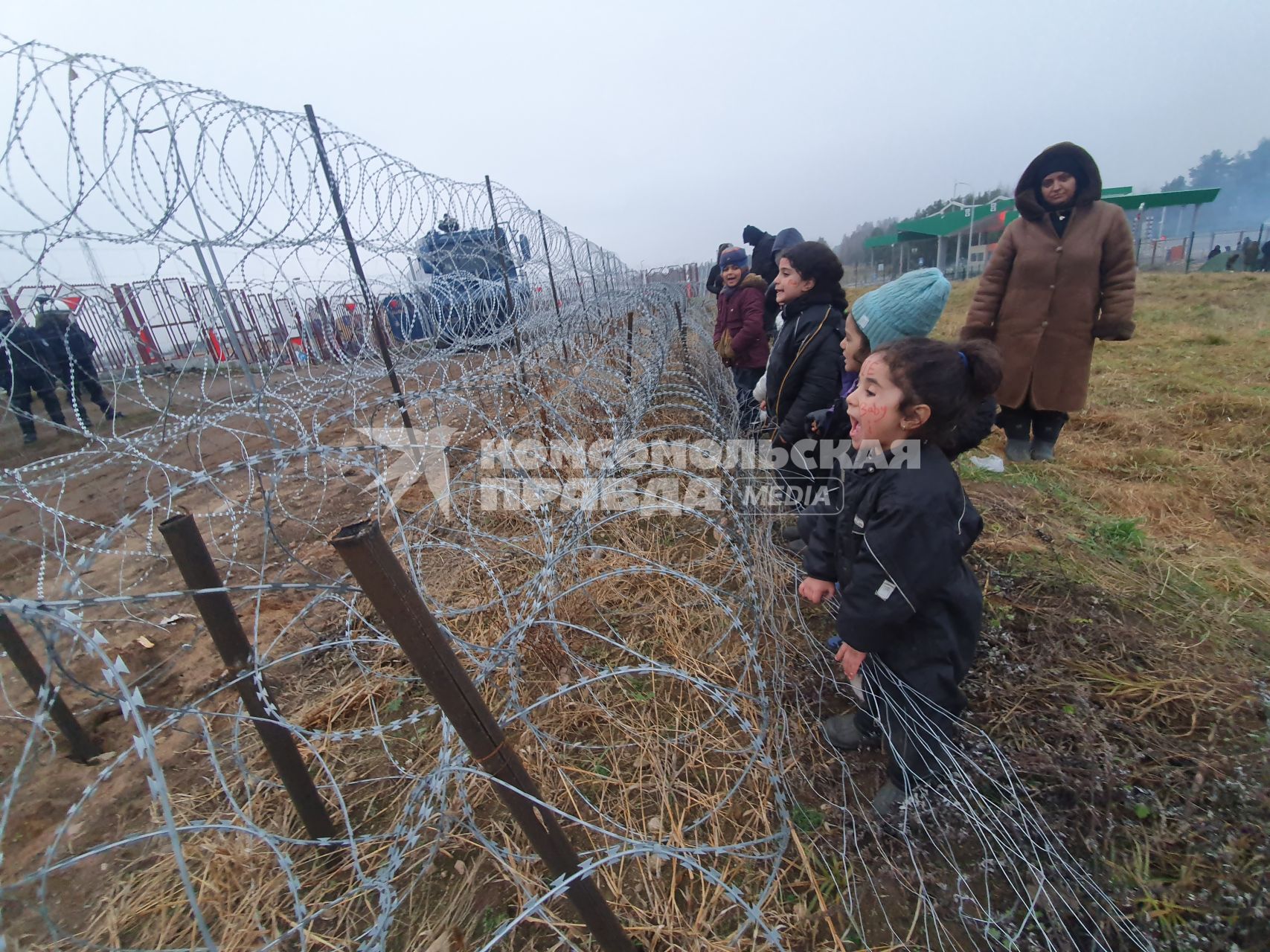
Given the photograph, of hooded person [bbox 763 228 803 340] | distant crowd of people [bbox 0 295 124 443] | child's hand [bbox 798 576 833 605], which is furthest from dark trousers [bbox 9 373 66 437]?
child's hand [bbox 798 576 833 605]

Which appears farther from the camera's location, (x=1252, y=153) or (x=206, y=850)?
(x=1252, y=153)

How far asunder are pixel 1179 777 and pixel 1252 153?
11776 centimetres

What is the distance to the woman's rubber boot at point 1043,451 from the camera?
3766mm

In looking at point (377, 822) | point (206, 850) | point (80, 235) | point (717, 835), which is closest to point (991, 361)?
point (717, 835)

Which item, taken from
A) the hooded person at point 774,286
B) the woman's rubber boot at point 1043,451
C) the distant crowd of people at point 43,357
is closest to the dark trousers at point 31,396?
the distant crowd of people at point 43,357

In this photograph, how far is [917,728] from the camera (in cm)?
169

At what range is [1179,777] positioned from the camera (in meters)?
1.67

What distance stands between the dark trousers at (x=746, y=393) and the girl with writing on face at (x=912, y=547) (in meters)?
3.00

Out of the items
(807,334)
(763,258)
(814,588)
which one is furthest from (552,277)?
(814,588)

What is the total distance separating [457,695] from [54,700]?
2.21m

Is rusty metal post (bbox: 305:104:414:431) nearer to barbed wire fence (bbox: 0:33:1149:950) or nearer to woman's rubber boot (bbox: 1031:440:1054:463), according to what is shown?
barbed wire fence (bbox: 0:33:1149:950)

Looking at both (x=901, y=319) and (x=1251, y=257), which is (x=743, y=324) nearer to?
(x=901, y=319)

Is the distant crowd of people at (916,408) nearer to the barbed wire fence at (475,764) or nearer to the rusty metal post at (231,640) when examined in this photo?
the barbed wire fence at (475,764)

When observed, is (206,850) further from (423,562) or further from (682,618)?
(682,618)
